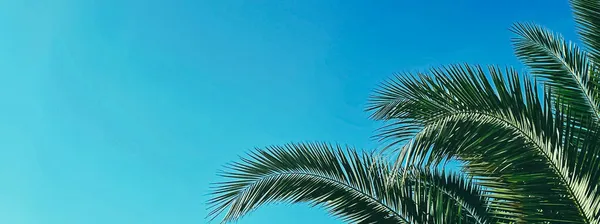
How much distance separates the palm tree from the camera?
15.5ft

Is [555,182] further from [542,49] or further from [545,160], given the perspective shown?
[542,49]

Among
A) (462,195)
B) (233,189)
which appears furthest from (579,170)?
(233,189)

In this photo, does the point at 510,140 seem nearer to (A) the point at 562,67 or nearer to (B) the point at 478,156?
(B) the point at 478,156

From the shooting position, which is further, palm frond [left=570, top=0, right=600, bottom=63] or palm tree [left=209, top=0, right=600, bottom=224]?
palm frond [left=570, top=0, right=600, bottom=63]

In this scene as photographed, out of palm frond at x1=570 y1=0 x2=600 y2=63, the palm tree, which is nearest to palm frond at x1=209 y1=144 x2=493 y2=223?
the palm tree

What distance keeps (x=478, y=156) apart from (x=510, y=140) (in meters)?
0.64

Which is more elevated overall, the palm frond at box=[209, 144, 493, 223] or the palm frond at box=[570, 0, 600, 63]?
the palm frond at box=[570, 0, 600, 63]

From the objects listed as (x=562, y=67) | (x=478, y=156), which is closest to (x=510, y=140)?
A: (x=478, y=156)

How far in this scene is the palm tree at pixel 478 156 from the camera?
472 cm

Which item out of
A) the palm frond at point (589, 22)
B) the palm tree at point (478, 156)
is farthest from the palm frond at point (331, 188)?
the palm frond at point (589, 22)

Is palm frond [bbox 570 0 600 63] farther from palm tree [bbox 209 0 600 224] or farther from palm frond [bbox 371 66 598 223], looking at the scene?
palm frond [bbox 371 66 598 223]

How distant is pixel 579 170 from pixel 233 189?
9.83ft

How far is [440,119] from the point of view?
16.4ft

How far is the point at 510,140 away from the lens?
489 cm
